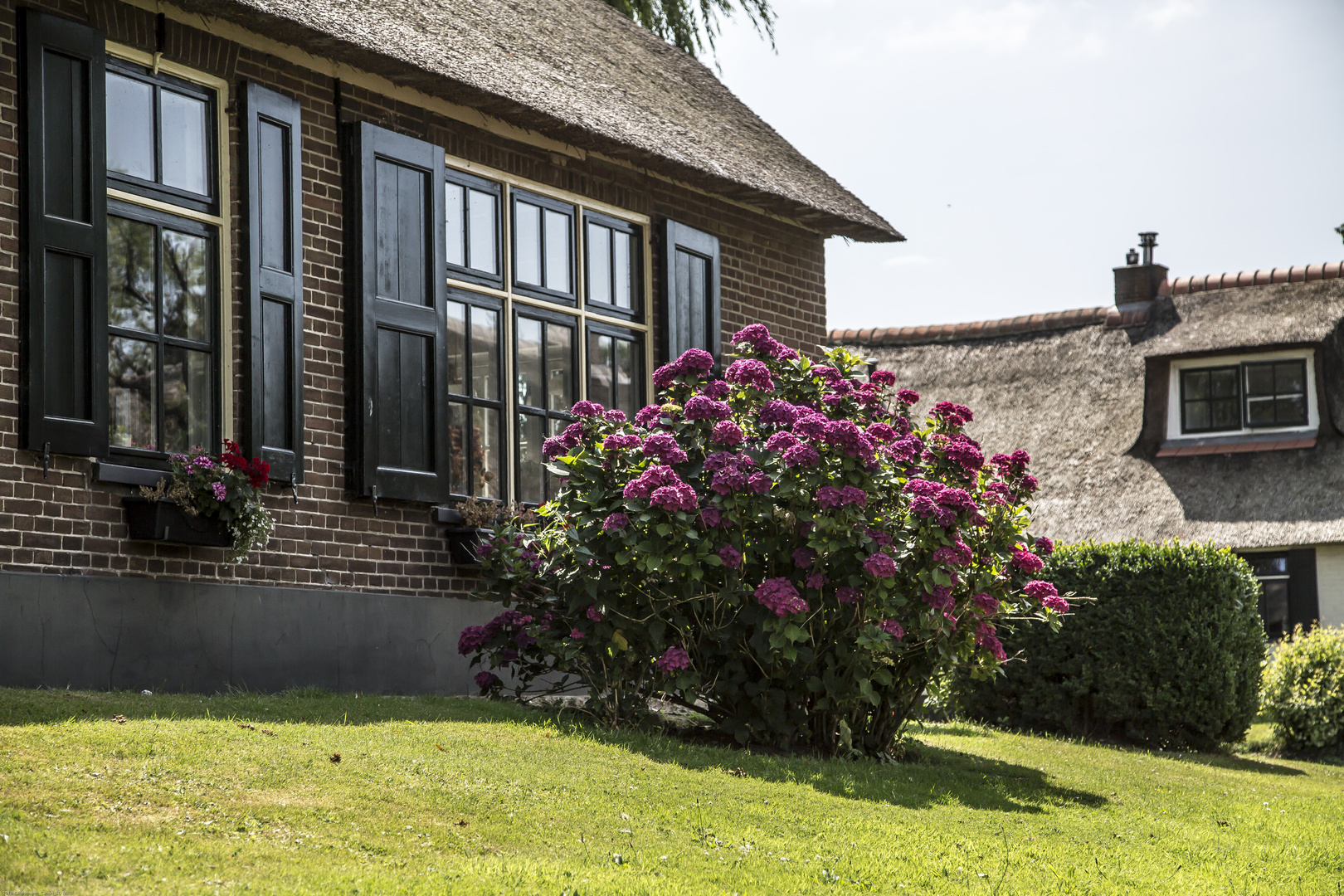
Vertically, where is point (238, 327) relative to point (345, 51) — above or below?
below

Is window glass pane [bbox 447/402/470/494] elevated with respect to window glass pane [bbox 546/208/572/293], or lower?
lower

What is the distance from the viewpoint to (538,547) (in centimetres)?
848

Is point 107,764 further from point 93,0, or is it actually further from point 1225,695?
point 1225,695

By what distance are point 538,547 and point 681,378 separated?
143cm

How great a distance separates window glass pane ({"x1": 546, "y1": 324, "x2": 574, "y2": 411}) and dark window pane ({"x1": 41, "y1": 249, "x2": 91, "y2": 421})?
144 inches

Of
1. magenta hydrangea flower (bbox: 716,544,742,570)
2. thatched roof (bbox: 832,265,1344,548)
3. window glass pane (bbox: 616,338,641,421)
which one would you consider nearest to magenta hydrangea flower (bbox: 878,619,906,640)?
magenta hydrangea flower (bbox: 716,544,742,570)

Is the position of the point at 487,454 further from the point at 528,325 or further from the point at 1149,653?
the point at 1149,653

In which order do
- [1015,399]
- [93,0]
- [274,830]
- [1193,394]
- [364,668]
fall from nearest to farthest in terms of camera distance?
[274,830], [93,0], [364,668], [1193,394], [1015,399]

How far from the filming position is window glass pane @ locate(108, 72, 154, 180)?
7.60m

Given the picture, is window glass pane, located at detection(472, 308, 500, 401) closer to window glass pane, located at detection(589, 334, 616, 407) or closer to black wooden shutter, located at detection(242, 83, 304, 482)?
window glass pane, located at detection(589, 334, 616, 407)

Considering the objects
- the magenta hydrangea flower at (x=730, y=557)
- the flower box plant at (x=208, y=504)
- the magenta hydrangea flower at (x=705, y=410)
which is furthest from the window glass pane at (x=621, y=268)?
the magenta hydrangea flower at (x=730, y=557)

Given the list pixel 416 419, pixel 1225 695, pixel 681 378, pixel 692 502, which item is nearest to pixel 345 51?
pixel 416 419

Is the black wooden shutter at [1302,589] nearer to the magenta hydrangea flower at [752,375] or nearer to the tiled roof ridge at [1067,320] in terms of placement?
the tiled roof ridge at [1067,320]

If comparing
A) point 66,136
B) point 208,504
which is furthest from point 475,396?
point 66,136
